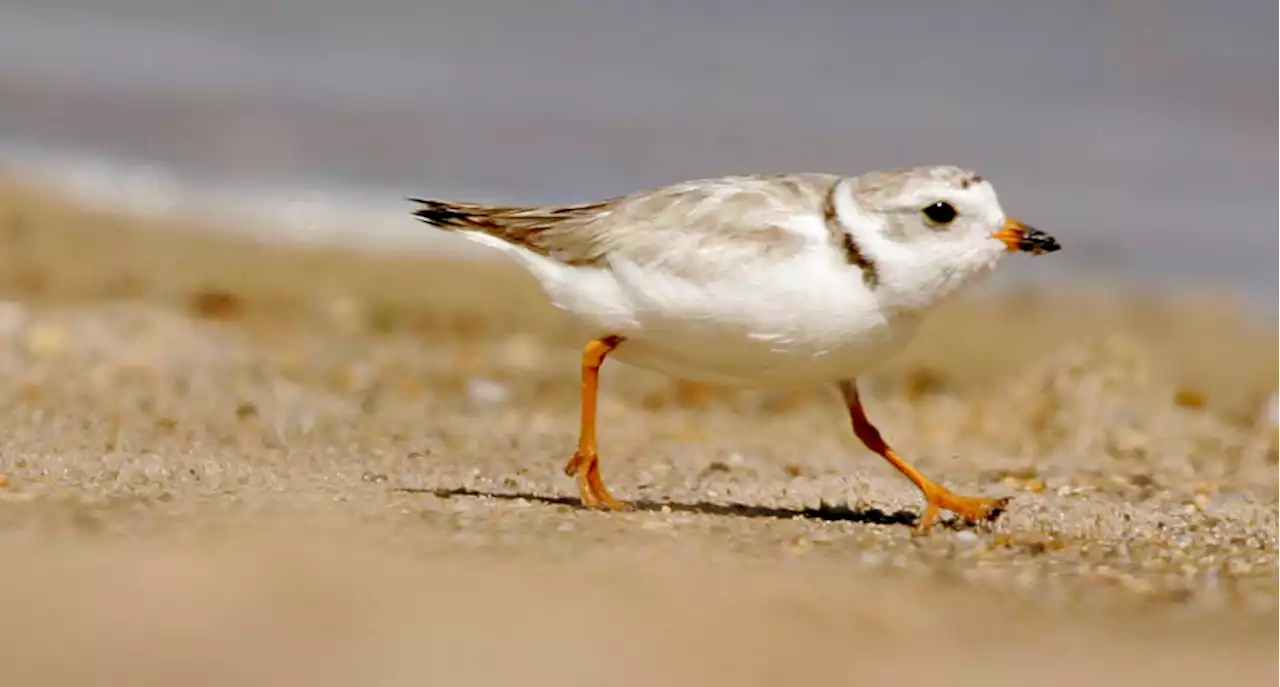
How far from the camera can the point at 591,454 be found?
5164 mm

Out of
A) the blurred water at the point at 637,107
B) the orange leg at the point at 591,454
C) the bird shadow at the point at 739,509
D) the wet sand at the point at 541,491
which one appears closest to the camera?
the wet sand at the point at 541,491

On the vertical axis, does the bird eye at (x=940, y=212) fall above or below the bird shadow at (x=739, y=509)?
above

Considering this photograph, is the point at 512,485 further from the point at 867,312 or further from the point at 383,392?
the point at 383,392

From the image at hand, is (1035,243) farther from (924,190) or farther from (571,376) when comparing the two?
(571,376)

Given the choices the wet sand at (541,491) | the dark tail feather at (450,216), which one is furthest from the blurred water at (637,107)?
the dark tail feather at (450,216)

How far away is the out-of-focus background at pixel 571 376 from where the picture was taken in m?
3.54

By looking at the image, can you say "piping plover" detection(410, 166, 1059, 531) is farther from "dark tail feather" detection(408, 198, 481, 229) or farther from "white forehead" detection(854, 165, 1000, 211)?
"dark tail feather" detection(408, 198, 481, 229)

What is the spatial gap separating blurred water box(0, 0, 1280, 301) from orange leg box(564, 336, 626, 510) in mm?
5799

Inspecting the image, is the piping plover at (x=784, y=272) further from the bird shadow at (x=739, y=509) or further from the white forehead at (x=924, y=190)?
the bird shadow at (x=739, y=509)

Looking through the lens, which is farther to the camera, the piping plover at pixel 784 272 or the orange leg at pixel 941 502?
the orange leg at pixel 941 502

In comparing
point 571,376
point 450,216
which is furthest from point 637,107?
point 450,216

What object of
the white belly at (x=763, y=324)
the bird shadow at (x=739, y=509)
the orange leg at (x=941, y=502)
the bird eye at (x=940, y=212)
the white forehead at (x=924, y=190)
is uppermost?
the white forehead at (x=924, y=190)

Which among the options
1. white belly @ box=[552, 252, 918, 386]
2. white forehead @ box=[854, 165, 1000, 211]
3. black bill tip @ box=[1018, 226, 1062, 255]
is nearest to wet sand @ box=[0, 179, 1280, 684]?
white belly @ box=[552, 252, 918, 386]

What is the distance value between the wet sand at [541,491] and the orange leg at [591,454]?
9 cm
